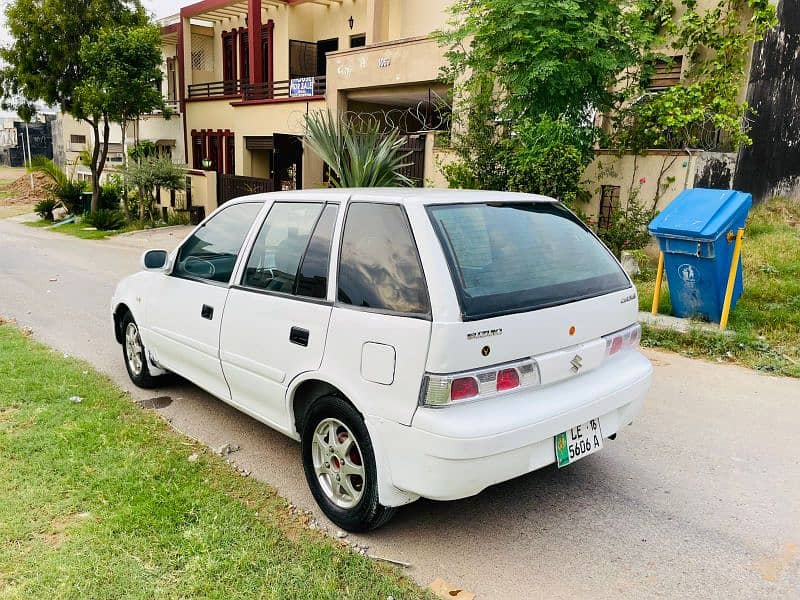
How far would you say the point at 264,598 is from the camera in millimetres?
2680

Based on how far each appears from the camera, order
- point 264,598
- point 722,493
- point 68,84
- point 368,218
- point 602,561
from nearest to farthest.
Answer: point 264,598
point 602,561
point 368,218
point 722,493
point 68,84

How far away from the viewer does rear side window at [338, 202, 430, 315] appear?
291cm

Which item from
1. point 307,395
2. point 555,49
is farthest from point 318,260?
point 555,49

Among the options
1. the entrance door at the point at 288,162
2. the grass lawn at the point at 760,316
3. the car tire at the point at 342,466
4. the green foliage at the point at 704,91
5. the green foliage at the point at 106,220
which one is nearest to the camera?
the car tire at the point at 342,466

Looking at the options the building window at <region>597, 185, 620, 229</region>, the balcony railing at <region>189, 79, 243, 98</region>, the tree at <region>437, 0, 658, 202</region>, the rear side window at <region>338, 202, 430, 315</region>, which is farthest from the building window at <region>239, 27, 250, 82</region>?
the rear side window at <region>338, 202, 430, 315</region>

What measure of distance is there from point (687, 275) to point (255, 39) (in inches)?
653

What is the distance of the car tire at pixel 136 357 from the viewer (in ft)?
17.1

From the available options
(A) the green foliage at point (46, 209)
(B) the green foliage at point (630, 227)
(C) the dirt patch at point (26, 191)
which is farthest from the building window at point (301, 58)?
(C) the dirt patch at point (26, 191)

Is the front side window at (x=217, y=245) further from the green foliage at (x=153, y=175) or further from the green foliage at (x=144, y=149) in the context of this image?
the green foliage at (x=144, y=149)

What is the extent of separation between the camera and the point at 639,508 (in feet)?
11.4

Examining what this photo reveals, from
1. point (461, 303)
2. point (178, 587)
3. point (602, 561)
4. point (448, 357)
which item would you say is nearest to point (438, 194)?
point (461, 303)

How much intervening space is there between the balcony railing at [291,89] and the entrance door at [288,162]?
4.41 feet

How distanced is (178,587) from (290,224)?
2.03m

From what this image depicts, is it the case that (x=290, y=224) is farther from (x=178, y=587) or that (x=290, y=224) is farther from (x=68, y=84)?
(x=68, y=84)
